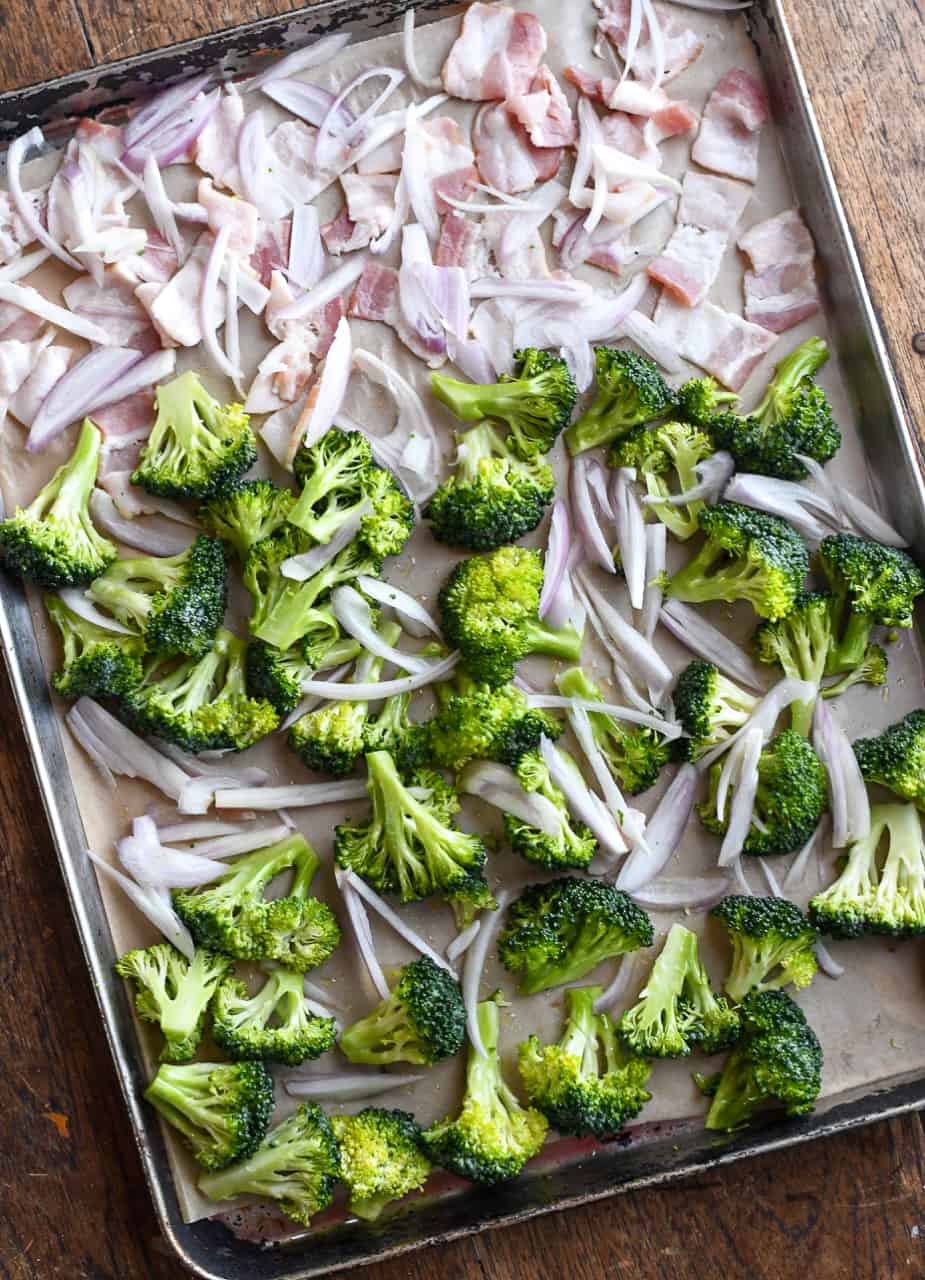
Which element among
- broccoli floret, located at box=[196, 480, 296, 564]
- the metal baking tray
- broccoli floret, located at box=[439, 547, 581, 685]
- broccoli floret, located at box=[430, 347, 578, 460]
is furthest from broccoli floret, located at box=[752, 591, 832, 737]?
broccoli floret, located at box=[196, 480, 296, 564]

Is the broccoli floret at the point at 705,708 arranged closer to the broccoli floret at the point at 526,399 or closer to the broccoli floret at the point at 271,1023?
the broccoli floret at the point at 526,399

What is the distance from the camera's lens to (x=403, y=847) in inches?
87.4

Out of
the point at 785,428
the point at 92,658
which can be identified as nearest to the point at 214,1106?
the point at 92,658

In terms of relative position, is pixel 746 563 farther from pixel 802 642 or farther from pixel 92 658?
pixel 92 658

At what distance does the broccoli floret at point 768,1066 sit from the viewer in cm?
223

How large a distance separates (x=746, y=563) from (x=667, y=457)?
257 mm

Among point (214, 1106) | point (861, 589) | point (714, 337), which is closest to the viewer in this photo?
point (214, 1106)

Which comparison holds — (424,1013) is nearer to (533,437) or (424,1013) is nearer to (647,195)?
(533,437)

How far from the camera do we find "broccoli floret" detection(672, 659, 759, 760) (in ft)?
7.57

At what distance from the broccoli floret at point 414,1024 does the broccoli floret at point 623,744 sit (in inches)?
19.7

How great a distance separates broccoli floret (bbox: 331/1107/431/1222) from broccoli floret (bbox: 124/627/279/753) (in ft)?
2.33

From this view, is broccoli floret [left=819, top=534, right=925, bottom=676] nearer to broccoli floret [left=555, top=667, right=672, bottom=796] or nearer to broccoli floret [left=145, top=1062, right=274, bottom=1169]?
broccoli floret [left=555, top=667, right=672, bottom=796]

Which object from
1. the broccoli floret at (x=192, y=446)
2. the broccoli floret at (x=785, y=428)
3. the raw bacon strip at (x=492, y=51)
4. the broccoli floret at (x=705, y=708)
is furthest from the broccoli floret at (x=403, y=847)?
the raw bacon strip at (x=492, y=51)

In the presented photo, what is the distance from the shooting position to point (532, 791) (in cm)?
226
